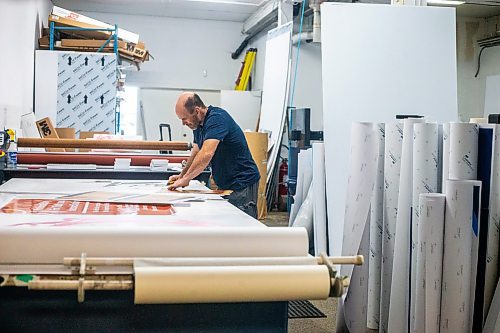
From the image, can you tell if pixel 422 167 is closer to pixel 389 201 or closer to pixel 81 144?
pixel 389 201

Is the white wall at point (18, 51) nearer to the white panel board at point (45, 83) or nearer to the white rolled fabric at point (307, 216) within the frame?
the white panel board at point (45, 83)

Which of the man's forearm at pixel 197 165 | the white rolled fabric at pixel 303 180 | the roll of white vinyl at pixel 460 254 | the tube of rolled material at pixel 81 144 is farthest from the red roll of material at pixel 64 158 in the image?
the roll of white vinyl at pixel 460 254

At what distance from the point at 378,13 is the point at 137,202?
2.52 meters

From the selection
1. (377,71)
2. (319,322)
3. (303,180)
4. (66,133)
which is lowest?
(319,322)

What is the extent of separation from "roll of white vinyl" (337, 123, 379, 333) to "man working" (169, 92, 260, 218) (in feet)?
2.53

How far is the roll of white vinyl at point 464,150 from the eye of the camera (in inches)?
102

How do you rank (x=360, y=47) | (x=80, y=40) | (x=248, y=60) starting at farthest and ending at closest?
(x=248, y=60), (x=80, y=40), (x=360, y=47)

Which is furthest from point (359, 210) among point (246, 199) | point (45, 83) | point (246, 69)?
point (246, 69)

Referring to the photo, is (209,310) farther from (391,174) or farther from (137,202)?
(391,174)

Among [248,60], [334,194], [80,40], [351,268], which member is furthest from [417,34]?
[248,60]

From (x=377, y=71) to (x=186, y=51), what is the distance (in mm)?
6603

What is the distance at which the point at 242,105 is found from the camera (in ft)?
30.0

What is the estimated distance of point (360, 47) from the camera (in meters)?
3.79

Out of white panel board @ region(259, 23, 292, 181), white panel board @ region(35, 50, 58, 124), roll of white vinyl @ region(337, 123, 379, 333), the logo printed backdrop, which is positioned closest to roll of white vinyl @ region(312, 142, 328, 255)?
roll of white vinyl @ region(337, 123, 379, 333)
